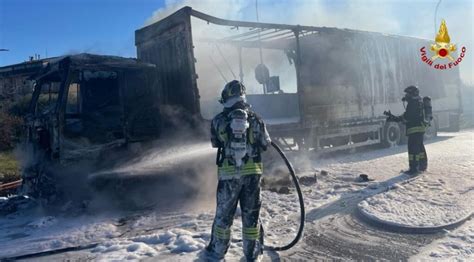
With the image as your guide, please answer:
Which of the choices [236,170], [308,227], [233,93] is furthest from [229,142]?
[308,227]

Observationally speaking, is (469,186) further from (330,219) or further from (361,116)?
(361,116)

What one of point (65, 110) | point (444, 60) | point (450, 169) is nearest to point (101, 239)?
point (65, 110)

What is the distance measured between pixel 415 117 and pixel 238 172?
5.58m

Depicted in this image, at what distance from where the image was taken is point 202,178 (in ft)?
20.2

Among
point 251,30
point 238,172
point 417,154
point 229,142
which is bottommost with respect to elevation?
point 417,154

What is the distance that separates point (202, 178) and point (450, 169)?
5209 mm

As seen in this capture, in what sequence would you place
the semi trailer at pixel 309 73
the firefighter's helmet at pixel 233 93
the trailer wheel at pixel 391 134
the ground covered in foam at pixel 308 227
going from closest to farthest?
1. the firefighter's helmet at pixel 233 93
2. the ground covered in foam at pixel 308 227
3. the semi trailer at pixel 309 73
4. the trailer wheel at pixel 391 134

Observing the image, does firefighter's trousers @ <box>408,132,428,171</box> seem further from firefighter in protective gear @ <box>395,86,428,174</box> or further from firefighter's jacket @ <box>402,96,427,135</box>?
firefighter's jacket @ <box>402,96,427,135</box>

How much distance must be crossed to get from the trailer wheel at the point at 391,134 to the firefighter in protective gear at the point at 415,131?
172 inches

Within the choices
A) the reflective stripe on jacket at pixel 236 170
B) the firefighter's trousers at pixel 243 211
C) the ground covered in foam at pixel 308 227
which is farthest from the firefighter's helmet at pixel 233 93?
the ground covered in foam at pixel 308 227

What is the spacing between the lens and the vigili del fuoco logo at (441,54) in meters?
13.5

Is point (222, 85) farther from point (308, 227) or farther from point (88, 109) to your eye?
point (308, 227)

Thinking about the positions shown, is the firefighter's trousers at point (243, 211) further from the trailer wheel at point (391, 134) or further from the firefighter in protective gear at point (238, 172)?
the trailer wheel at point (391, 134)

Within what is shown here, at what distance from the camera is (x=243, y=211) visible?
3535 mm
